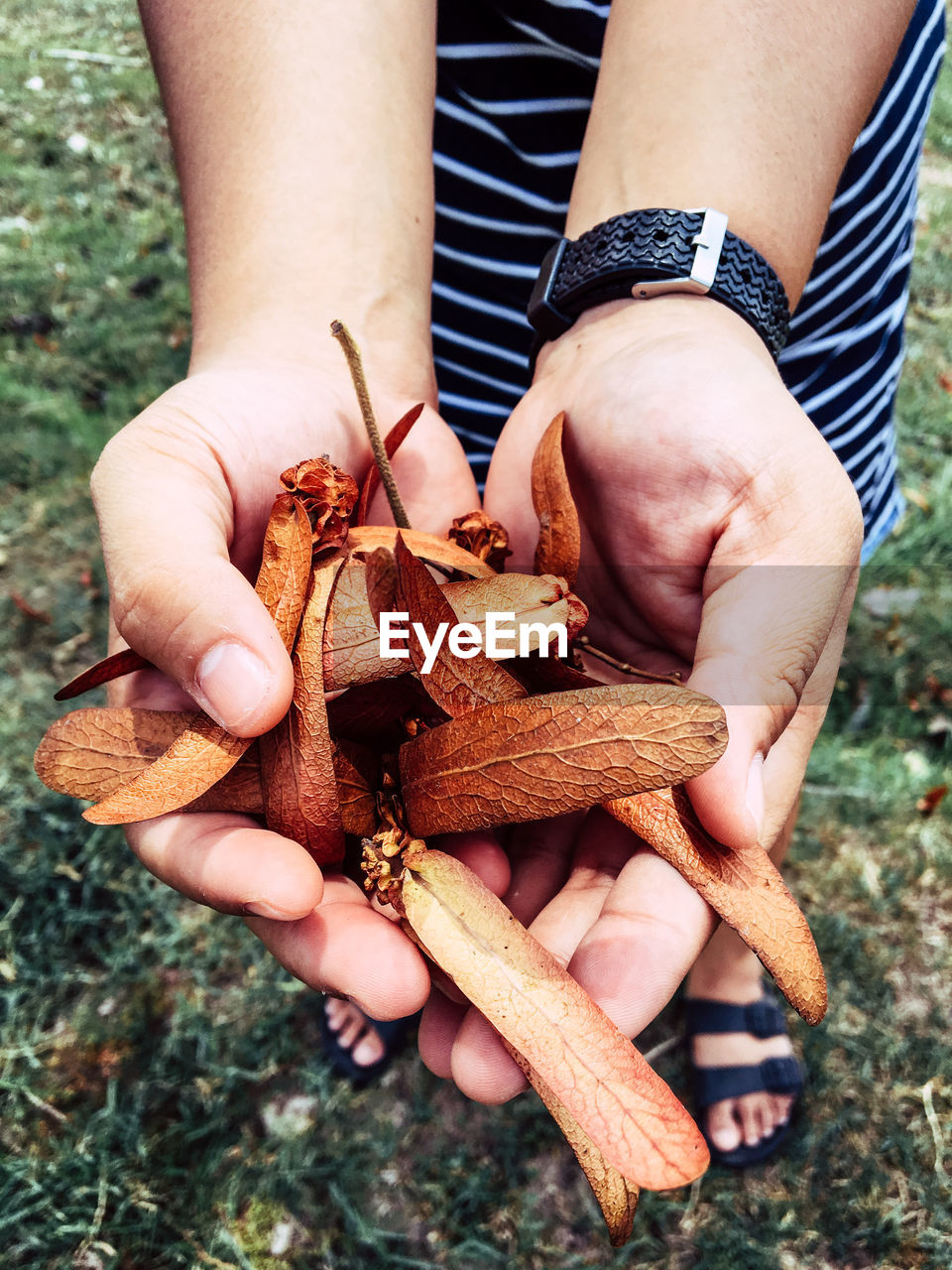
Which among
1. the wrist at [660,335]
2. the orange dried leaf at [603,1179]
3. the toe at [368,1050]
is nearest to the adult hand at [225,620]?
the orange dried leaf at [603,1179]

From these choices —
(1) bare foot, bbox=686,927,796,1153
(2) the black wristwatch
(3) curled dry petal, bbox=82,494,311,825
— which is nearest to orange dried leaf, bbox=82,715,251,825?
(3) curled dry petal, bbox=82,494,311,825

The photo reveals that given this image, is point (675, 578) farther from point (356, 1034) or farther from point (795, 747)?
point (356, 1034)

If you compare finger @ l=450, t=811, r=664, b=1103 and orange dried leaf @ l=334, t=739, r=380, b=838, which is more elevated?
orange dried leaf @ l=334, t=739, r=380, b=838

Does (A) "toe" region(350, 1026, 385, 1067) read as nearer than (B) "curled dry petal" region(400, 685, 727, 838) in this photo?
No

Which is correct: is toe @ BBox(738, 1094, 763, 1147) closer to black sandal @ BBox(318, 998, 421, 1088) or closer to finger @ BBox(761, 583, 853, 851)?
black sandal @ BBox(318, 998, 421, 1088)

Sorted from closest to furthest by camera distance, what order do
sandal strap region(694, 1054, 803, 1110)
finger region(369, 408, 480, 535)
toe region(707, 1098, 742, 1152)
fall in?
1. finger region(369, 408, 480, 535)
2. toe region(707, 1098, 742, 1152)
3. sandal strap region(694, 1054, 803, 1110)

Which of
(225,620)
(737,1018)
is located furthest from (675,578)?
(737,1018)

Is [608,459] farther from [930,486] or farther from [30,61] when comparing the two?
[30,61]
